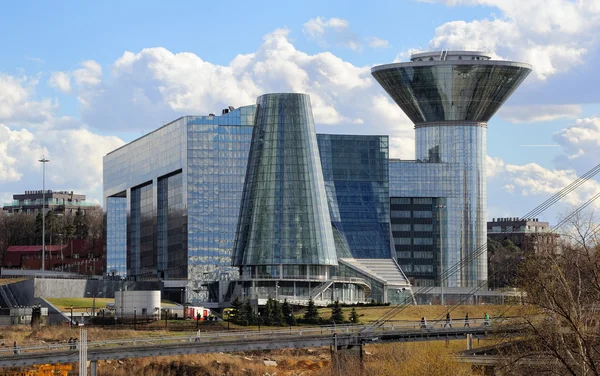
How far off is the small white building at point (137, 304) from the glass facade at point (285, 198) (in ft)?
104

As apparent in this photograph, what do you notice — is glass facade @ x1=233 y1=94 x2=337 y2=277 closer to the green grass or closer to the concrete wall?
the concrete wall

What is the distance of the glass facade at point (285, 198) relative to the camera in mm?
171750

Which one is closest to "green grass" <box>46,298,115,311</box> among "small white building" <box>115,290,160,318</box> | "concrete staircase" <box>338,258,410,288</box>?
"small white building" <box>115,290,160,318</box>

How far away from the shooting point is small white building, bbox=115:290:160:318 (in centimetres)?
14100

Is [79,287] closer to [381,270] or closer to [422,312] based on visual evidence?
[422,312]

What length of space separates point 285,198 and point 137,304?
35.0 m

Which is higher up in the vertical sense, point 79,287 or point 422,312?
point 79,287

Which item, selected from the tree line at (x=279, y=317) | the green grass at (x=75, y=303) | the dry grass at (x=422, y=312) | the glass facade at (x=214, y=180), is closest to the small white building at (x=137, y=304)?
the green grass at (x=75, y=303)

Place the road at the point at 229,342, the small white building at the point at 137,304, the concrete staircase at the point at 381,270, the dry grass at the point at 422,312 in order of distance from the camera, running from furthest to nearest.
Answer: the concrete staircase at the point at 381,270 → the dry grass at the point at 422,312 → the small white building at the point at 137,304 → the road at the point at 229,342

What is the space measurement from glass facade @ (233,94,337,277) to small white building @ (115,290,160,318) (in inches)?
1243

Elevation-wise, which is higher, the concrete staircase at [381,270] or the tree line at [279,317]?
the concrete staircase at [381,270]

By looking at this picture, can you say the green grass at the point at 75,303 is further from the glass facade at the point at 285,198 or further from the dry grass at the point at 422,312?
the dry grass at the point at 422,312

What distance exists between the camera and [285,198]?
172 meters

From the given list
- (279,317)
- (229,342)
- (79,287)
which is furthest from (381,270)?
(229,342)
